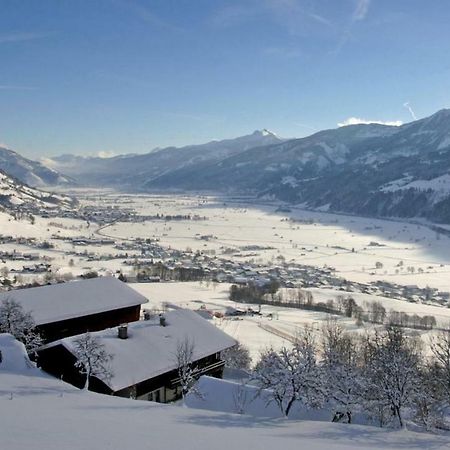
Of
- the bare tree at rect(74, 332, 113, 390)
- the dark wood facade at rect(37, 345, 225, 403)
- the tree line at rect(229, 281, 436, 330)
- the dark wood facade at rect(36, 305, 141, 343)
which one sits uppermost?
the bare tree at rect(74, 332, 113, 390)

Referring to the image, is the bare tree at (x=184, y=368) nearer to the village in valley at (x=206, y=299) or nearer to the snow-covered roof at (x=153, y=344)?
the village in valley at (x=206, y=299)

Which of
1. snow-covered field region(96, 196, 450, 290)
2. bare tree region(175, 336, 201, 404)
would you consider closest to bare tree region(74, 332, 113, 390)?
bare tree region(175, 336, 201, 404)

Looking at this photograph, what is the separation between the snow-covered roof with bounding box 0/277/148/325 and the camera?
100 ft

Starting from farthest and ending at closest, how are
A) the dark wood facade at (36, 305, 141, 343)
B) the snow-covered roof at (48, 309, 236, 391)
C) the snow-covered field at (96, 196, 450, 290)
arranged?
the snow-covered field at (96, 196, 450, 290) < the dark wood facade at (36, 305, 141, 343) < the snow-covered roof at (48, 309, 236, 391)

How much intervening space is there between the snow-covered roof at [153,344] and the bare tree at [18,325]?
1.11 meters

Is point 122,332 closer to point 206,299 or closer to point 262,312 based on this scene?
point 262,312

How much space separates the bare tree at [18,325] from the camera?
2562 cm

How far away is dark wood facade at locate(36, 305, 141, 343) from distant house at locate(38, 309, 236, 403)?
4.55m

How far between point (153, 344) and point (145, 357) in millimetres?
1332

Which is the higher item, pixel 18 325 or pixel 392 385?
pixel 392 385

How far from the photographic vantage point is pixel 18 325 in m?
26.2

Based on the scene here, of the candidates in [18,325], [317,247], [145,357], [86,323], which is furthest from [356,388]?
[317,247]

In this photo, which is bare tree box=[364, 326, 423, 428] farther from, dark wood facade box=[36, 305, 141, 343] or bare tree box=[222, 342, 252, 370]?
dark wood facade box=[36, 305, 141, 343]

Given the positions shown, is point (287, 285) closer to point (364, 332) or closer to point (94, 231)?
point (364, 332)
